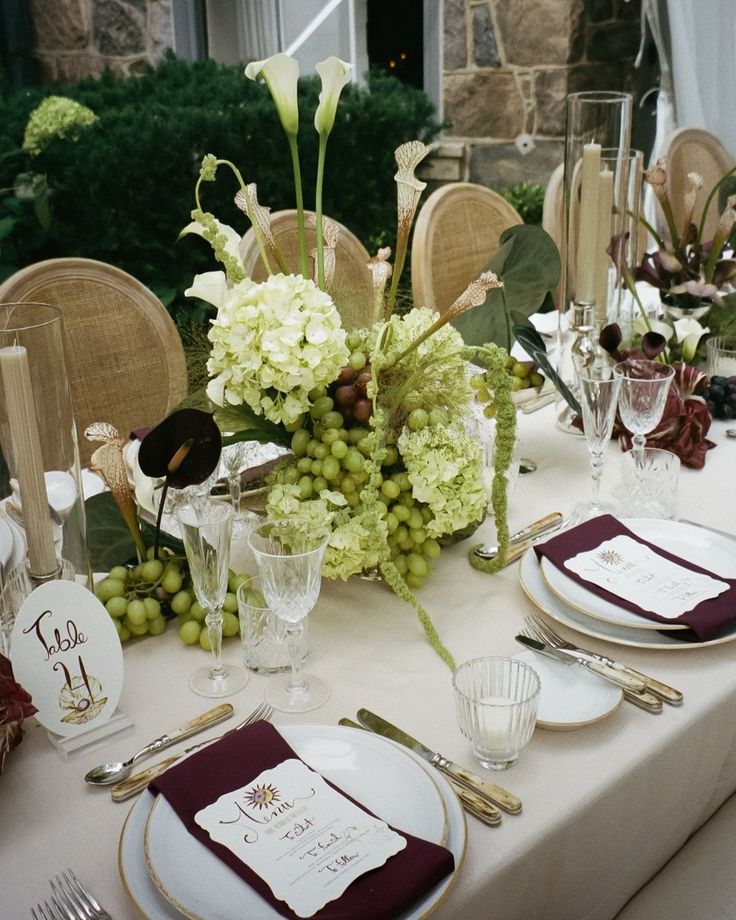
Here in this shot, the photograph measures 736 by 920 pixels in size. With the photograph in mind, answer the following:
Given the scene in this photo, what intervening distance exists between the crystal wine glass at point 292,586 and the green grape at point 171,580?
0.48 feet

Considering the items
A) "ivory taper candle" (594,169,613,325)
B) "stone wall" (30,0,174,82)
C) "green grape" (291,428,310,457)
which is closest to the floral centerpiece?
"green grape" (291,428,310,457)

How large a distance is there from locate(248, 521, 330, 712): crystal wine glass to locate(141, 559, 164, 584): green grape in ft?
0.53

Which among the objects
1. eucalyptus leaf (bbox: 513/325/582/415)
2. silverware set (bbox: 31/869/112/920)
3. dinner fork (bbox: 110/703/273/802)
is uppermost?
eucalyptus leaf (bbox: 513/325/582/415)

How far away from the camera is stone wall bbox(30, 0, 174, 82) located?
525 cm

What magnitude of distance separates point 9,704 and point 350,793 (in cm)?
30

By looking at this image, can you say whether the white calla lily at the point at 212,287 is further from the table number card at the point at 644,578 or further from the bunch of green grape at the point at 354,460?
the table number card at the point at 644,578

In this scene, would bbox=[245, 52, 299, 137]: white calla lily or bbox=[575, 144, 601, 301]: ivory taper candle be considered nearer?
bbox=[245, 52, 299, 137]: white calla lily

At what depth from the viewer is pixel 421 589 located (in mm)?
1178

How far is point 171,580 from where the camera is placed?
109 centimetres

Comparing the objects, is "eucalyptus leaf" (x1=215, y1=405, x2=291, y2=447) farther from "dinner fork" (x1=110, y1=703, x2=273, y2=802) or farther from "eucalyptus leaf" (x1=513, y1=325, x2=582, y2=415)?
"eucalyptus leaf" (x1=513, y1=325, x2=582, y2=415)

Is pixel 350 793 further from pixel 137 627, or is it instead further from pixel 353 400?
pixel 353 400

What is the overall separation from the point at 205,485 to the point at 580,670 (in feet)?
1.49

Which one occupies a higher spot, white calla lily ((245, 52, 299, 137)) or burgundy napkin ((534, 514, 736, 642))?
white calla lily ((245, 52, 299, 137))

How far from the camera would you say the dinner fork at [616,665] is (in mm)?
958
